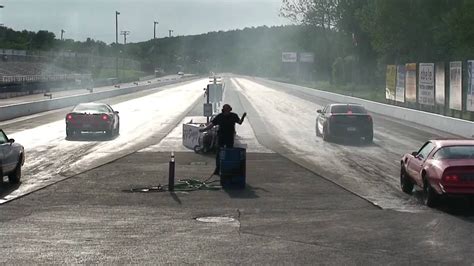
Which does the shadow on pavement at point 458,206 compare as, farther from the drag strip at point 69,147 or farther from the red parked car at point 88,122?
the red parked car at point 88,122

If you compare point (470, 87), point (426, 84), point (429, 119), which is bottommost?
point (429, 119)

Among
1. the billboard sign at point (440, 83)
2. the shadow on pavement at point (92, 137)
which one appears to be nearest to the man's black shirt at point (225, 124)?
the shadow on pavement at point (92, 137)

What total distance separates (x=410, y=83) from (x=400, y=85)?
260cm

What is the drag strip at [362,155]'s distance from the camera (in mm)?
17250

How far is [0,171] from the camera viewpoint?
1705 centimetres

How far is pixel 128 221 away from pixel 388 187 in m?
7.06

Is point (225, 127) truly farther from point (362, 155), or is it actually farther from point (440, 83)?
point (440, 83)

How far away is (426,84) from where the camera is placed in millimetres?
46969

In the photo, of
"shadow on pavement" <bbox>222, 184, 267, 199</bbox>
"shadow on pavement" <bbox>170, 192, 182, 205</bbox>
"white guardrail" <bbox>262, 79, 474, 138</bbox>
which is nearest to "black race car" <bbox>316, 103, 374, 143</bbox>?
"white guardrail" <bbox>262, 79, 474, 138</bbox>

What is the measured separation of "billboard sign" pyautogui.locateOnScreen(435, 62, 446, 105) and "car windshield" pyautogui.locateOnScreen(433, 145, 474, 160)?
28.8 metres

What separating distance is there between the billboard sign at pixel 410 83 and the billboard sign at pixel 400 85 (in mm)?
876

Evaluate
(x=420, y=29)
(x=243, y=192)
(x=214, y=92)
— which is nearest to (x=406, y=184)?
(x=243, y=192)

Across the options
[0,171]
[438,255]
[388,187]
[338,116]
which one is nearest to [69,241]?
[438,255]

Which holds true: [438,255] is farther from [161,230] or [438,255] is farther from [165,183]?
[165,183]
